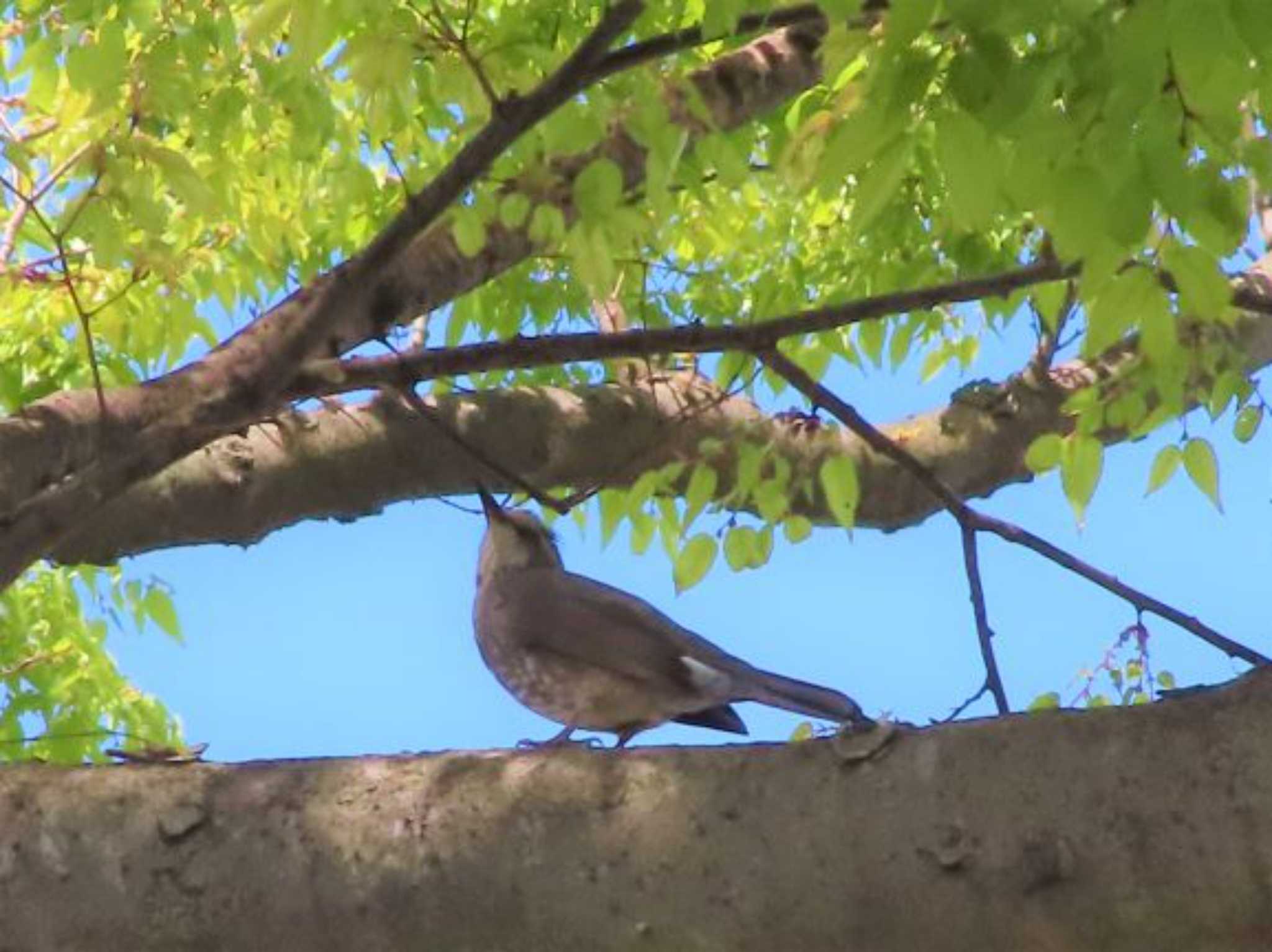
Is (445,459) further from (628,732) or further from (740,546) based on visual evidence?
(740,546)

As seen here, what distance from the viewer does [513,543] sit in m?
3.94

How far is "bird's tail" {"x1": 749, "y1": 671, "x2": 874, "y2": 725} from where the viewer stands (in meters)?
2.89

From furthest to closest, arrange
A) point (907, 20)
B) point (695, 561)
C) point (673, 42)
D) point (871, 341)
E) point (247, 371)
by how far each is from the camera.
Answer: point (871, 341) < point (695, 561) < point (247, 371) < point (673, 42) < point (907, 20)

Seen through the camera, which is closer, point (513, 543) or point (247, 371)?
point (247, 371)

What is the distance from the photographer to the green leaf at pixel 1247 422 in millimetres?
3320

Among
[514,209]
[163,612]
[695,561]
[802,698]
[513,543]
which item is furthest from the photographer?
[163,612]

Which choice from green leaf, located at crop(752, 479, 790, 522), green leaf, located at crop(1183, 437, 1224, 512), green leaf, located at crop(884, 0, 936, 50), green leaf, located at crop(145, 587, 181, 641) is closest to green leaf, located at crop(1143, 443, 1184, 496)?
green leaf, located at crop(1183, 437, 1224, 512)

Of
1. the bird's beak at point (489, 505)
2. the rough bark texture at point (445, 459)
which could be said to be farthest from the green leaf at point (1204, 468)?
the bird's beak at point (489, 505)

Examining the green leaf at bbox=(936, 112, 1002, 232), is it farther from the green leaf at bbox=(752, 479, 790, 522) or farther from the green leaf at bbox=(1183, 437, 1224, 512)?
the green leaf at bbox=(752, 479, 790, 522)

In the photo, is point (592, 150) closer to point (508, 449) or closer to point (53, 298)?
point (508, 449)

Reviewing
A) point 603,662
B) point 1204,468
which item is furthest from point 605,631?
point 1204,468

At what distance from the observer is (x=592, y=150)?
11.1ft

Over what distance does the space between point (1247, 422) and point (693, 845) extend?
1.77m

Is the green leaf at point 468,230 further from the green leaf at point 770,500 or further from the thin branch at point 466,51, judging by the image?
the green leaf at point 770,500
